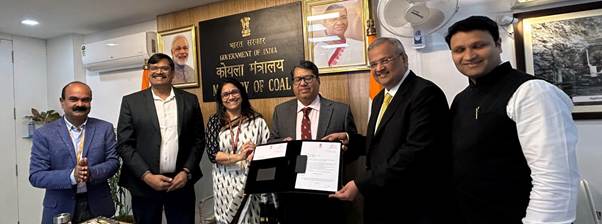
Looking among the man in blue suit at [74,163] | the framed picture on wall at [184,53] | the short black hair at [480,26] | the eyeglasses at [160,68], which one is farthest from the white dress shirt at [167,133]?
the short black hair at [480,26]

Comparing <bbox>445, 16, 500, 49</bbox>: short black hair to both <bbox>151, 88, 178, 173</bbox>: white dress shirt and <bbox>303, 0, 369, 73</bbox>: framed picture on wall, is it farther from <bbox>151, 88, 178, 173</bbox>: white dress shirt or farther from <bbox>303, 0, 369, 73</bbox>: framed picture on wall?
<bbox>151, 88, 178, 173</bbox>: white dress shirt

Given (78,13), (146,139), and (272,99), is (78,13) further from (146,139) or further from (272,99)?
(272,99)

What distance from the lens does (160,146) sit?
227 cm

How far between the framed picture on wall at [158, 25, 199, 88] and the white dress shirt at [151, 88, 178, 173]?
0.97m

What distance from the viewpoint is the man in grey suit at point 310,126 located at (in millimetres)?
2082

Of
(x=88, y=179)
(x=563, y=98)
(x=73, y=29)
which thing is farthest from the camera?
(x=73, y=29)

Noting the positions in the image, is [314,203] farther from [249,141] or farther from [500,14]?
[500,14]

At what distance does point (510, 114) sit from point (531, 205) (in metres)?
0.28

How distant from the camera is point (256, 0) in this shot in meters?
2.94

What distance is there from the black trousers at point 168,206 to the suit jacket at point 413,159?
4.65ft

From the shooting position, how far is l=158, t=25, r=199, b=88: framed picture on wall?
10.7 ft

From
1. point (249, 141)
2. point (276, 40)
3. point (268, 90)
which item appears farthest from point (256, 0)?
point (249, 141)

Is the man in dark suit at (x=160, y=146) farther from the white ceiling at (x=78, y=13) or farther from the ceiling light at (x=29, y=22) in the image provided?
the ceiling light at (x=29, y=22)

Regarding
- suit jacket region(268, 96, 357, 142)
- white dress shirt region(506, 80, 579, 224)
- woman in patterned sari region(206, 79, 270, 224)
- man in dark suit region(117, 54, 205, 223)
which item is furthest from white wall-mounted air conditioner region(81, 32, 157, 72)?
white dress shirt region(506, 80, 579, 224)
